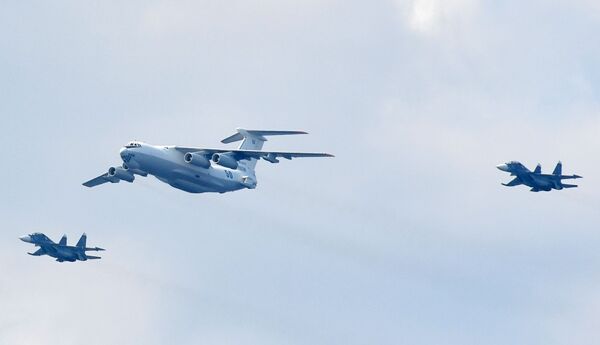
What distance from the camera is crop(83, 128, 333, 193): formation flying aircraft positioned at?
2457 inches

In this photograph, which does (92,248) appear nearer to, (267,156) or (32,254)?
(32,254)

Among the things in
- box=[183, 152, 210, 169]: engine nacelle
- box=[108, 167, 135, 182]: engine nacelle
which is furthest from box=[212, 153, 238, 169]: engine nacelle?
box=[108, 167, 135, 182]: engine nacelle


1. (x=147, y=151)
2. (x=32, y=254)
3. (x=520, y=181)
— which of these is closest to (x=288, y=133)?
(x=147, y=151)

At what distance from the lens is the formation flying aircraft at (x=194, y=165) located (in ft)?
205

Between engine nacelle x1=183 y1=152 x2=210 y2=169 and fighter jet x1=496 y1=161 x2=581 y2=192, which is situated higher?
fighter jet x1=496 y1=161 x2=581 y2=192

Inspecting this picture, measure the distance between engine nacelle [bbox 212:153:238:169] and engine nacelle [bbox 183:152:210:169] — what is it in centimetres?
51

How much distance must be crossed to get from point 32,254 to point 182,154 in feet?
37.3

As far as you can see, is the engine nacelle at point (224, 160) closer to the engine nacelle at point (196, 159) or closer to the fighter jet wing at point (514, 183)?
the engine nacelle at point (196, 159)

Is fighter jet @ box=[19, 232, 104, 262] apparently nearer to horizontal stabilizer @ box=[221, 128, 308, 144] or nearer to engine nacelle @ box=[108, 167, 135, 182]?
engine nacelle @ box=[108, 167, 135, 182]

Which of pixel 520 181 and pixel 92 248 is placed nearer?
pixel 520 181

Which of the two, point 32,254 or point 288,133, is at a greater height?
point 288,133

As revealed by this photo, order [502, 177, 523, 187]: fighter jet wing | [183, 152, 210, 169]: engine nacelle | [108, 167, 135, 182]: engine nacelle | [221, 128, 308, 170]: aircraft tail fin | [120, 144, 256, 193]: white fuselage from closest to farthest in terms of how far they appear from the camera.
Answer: [120, 144, 256, 193]: white fuselage, [183, 152, 210, 169]: engine nacelle, [502, 177, 523, 187]: fighter jet wing, [108, 167, 135, 182]: engine nacelle, [221, 128, 308, 170]: aircraft tail fin

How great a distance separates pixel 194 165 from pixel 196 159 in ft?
1.00

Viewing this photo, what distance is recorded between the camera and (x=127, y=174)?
65.1 m
